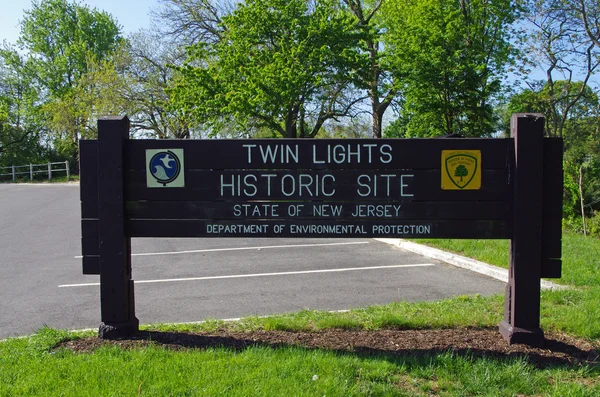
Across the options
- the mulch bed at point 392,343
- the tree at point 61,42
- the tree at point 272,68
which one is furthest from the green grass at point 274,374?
the tree at point 61,42

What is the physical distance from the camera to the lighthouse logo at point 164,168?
4.73 meters

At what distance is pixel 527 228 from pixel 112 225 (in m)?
3.65

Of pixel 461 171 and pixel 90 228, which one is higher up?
pixel 461 171

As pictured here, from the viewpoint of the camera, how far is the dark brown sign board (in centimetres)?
450

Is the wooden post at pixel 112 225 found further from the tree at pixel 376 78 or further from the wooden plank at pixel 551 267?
the tree at pixel 376 78

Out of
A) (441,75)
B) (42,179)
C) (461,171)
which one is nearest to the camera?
(461,171)

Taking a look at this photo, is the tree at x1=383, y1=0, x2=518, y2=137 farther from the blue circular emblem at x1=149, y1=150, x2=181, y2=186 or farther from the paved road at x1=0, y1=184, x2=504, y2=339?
the blue circular emblem at x1=149, y1=150, x2=181, y2=186

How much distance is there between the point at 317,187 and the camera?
4660 millimetres

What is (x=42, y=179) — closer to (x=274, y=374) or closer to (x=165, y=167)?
(x=165, y=167)

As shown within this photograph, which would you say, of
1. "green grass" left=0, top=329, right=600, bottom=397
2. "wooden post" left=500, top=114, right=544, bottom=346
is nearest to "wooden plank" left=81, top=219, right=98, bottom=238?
"green grass" left=0, top=329, right=600, bottom=397

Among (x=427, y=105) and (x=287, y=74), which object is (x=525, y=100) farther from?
(x=287, y=74)

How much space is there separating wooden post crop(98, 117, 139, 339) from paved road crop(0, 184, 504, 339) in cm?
117

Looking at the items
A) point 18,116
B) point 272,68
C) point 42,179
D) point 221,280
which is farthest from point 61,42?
point 221,280

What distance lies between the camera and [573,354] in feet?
14.1
